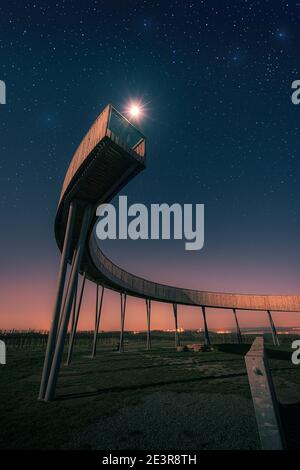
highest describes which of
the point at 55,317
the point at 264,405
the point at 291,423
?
the point at 55,317

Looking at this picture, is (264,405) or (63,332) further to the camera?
(63,332)

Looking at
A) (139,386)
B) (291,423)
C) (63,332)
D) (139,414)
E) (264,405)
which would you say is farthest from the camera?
(139,386)

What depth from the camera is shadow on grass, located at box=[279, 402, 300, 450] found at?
4.73 meters

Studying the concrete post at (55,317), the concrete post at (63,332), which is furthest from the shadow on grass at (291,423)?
the concrete post at (55,317)

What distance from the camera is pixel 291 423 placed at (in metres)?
5.78

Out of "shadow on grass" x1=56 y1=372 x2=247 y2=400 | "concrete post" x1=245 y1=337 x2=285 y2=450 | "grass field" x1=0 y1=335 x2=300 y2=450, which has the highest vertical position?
"concrete post" x1=245 y1=337 x2=285 y2=450

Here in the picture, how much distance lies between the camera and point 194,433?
17.1 feet

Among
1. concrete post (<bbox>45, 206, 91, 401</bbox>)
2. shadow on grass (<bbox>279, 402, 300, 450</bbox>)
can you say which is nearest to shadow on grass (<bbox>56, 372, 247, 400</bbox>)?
concrete post (<bbox>45, 206, 91, 401</bbox>)

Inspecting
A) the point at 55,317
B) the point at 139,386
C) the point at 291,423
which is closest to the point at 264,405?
the point at 291,423

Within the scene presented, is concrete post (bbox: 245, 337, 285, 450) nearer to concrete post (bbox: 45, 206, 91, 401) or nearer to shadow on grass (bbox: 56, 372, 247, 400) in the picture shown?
shadow on grass (bbox: 56, 372, 247, 400)

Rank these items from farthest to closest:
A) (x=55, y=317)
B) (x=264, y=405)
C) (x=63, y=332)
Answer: (x=55, y=317), (x=63, y=332), (x=264, y=405)

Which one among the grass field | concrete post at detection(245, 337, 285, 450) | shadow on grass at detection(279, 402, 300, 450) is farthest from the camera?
the grass field

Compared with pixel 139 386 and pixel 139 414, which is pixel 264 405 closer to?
pixel 139 414
